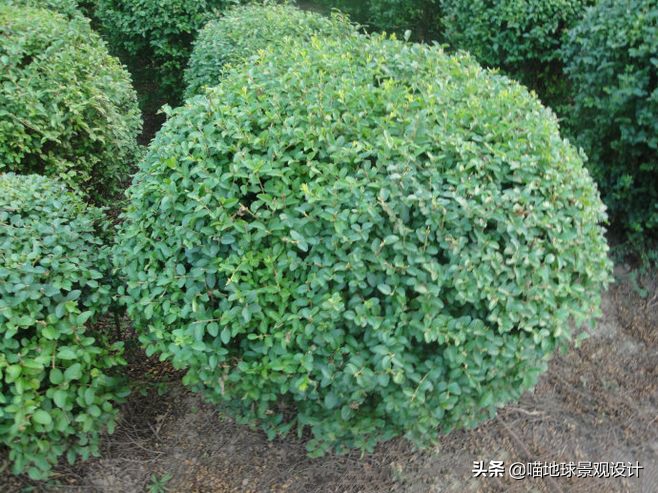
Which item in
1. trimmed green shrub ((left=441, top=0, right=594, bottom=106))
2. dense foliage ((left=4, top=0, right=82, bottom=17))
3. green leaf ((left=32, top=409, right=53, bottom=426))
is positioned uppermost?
trimmed green shrub ((left=441, top=0, right=594, bottom=106))

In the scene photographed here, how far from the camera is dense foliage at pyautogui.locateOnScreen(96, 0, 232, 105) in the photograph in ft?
15.8

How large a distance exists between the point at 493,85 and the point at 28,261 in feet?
6.80

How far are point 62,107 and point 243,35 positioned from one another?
4.19 ft

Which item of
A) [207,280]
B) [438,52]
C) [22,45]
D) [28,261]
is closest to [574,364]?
[438,52]

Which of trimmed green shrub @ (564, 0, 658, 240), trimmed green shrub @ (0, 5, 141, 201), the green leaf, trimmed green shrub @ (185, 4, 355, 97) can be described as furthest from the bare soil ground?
trimmed green shrub @ (185, 4, 355, 97)

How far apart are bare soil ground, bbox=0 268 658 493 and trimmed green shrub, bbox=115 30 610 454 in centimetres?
31

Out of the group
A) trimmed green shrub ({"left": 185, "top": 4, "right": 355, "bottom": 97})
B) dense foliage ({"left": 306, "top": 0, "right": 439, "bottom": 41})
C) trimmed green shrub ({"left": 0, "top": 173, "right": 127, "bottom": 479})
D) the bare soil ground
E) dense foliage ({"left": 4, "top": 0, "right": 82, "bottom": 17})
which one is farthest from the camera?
dense foliage ({"left": 306, "top": 0, "right": 439, "bottom": 41})

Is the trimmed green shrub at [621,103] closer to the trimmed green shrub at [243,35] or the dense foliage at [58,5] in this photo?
the trimmed green shrub at [243,35]

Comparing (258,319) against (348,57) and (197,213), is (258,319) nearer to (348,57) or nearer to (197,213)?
(197,213)

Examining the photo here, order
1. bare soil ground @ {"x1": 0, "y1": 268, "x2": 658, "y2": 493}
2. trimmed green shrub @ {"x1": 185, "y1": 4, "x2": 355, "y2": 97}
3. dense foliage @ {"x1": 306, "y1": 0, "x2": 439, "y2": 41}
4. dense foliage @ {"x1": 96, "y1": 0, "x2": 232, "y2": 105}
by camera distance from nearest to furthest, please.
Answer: bare soil ground @ {"x1": 0, "y1": 268, "x2": 658, "y2": 493} → trimmed green shrub @ {"x1": 185, "y1": 4, "x2": 355, "y2": 97} → dense foliage @ {"x1": 96, "y1": 0, "x2": 232, "y2": 105} → dense foliage @ {"x1": 306, "y1": 0, "x2": 439, "y2": 41}

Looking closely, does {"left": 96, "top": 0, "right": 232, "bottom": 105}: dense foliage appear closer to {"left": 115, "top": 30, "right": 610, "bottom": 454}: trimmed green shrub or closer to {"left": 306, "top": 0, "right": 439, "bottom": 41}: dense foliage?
{"left": 306, "top": 0, "right": 439, "bottom": 41}: dense foliage

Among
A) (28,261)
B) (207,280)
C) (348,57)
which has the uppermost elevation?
(348,57)

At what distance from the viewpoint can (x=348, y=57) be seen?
302cm

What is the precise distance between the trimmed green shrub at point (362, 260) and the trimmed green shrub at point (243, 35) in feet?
5.42
